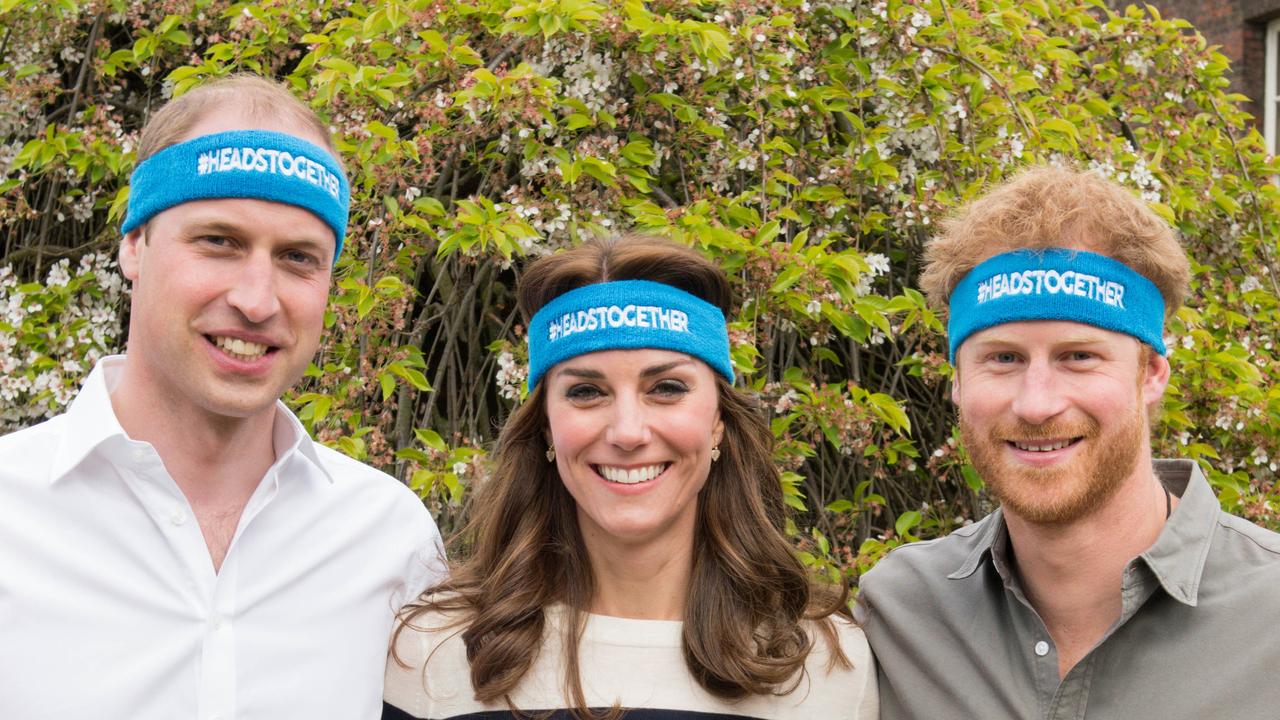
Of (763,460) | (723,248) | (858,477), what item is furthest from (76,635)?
(858,477)

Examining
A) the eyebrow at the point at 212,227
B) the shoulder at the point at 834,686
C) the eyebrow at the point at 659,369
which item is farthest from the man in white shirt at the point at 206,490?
the shoulder at the point at 834,686

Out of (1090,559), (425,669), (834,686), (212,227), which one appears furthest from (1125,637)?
(212,227)

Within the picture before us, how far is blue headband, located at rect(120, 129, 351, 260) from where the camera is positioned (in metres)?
2.48

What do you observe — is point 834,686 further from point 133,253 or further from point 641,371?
point 133,253

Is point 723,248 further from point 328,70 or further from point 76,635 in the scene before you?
point 76,635

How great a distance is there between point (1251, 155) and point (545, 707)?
326cm

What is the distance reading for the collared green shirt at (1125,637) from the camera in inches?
91.6

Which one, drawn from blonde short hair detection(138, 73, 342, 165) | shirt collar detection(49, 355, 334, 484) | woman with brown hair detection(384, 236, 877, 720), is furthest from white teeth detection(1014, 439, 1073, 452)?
blonde short hair detection(138, 73, 342, 165)

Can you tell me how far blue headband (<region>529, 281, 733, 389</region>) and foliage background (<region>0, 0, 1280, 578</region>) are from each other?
339 mm

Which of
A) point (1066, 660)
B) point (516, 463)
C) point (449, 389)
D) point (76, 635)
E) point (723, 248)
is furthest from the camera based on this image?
point (449, 389)

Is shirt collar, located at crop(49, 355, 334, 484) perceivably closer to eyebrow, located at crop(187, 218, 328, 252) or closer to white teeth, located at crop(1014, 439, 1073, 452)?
eyebrow, located at crop(187, 218, 328, 252)

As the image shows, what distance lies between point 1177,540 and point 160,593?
190 centimetres

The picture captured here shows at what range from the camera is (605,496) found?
2.71m

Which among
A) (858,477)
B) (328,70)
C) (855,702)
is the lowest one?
(855,702)
